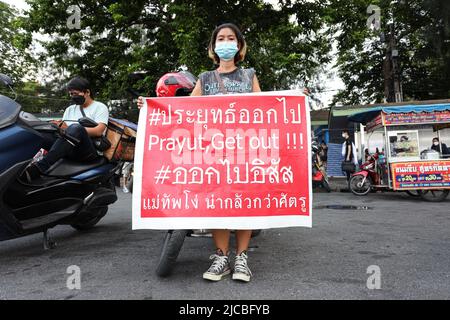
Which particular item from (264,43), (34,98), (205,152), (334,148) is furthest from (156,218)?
(34,98)

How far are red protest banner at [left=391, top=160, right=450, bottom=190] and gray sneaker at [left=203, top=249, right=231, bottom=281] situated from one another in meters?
6.79

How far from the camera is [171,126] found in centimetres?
290

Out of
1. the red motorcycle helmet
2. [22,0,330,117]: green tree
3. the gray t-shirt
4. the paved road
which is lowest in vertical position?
the paved road

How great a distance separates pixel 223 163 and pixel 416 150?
7.34 m

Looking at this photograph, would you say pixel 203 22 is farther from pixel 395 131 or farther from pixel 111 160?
pixel 111 160

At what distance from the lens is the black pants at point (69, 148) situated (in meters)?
3.29

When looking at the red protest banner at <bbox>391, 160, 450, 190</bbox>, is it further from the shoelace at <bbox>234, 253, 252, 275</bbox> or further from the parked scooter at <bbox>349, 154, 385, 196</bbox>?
the shoelace at <bbox>234, 253, 252, 275</bbox>

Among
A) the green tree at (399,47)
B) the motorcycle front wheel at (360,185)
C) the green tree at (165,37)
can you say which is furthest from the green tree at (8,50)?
the motorcycle front wheel at (360,185)

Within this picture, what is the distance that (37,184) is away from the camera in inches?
131

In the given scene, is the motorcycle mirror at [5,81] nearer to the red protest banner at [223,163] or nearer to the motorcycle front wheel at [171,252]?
the red protest banner at [223,163]

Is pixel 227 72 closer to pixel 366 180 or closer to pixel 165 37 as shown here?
pixel 366 180

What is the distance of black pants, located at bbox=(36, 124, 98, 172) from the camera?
3.29 metres

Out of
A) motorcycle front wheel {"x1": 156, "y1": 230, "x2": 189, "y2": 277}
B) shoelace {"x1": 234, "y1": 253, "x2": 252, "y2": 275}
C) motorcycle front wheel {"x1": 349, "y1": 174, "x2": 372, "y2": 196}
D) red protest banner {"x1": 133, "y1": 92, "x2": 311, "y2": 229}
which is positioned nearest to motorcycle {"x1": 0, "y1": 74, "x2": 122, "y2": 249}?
red protest banner {"x1": 133, "y1": 92, "x2": 311, "y2": 229}

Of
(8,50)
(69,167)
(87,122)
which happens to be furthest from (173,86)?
(8,50)
